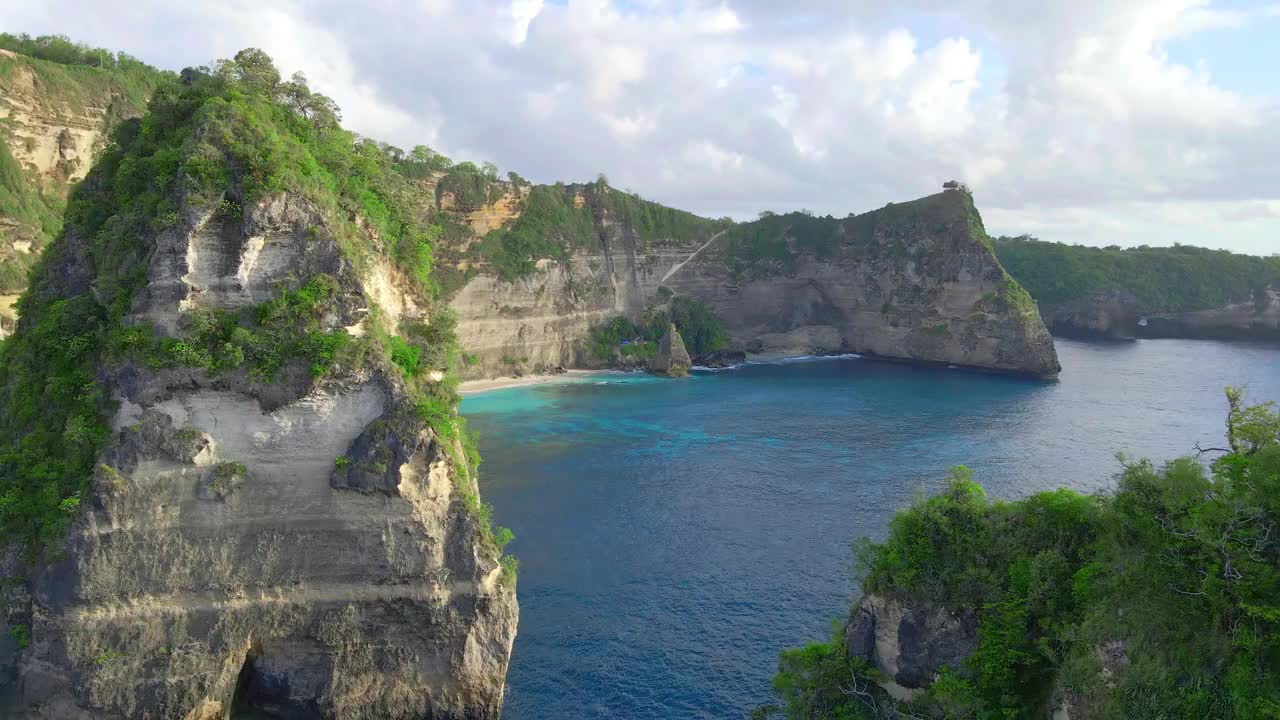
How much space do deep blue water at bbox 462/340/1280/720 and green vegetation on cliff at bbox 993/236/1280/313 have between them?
2936 cm

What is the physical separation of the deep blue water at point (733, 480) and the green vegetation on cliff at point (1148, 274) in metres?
29.4

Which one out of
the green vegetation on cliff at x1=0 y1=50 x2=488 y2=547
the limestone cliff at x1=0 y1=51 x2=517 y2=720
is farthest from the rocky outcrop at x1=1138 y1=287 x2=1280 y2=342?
the limestone cliff at x1=0 y1=51 x2=517 y2=720

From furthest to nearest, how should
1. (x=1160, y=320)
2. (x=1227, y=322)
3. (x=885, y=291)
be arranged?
(x=1160, y=320) → (x=1227, y=322) → (x=885, y=291)

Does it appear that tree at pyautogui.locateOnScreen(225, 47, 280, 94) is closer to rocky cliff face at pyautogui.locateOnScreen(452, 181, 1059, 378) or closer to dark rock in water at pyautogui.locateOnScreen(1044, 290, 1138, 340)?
rocky cliff face at pyautogui.locateOnScreen(452, 181, 1059, 378)

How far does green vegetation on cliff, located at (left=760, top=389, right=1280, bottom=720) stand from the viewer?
11781 millimetres

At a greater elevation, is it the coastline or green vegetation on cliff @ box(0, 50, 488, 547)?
green vegetation on cliff @ box(0, 50, 488, 547)

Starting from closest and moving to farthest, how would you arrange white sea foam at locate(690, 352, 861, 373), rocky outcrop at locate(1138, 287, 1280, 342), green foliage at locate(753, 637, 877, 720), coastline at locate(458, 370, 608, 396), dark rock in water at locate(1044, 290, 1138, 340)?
green foliage at locate(753, 637, 877, 720) < coastline at locate(458, 370, 608, 396) < white sea foam at locate(690, 352, 861, 373) < rocky outcrop at locate(1138, 287, 1280, 342) < dark rock in water at locate(1044, 290, 1138, 340)

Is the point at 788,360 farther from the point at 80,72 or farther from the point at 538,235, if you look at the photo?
the point at 80,72

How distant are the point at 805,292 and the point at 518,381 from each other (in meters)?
47.4

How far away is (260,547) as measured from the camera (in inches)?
840

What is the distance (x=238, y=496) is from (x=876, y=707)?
1837 centimetres

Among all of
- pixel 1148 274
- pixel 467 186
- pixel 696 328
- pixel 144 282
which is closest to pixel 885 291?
pixel 696 328

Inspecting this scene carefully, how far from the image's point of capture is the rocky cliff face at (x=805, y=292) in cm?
8494

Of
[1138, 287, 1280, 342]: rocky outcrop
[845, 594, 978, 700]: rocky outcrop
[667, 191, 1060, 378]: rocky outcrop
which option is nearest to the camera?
[845, 594, 978, 700]: rocky outcrop
